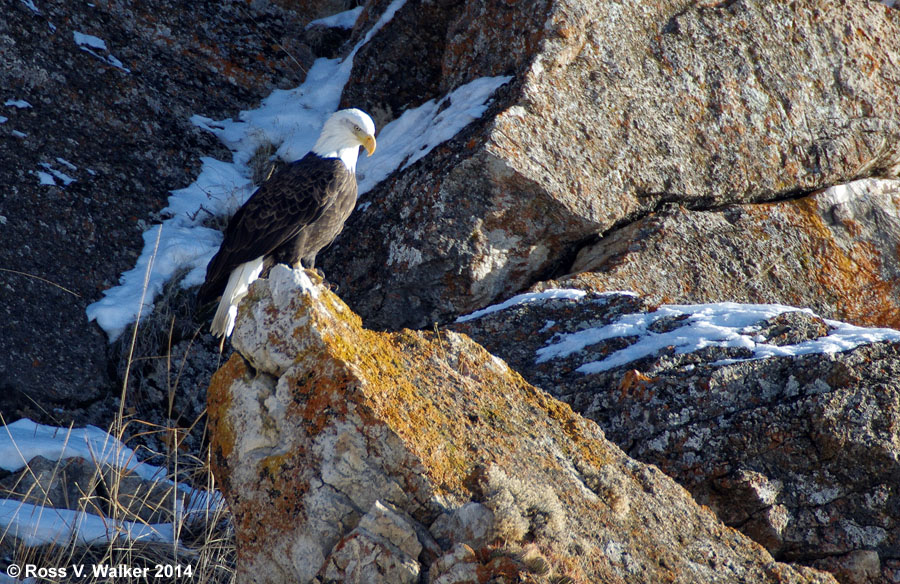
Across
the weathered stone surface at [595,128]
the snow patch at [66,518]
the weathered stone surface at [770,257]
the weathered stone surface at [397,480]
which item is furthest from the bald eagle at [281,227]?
the weathered stone surface at [397,480]

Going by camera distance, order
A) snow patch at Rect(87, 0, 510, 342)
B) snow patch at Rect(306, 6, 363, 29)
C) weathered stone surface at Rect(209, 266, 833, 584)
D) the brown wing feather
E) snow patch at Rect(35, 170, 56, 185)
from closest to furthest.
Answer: weathered stone surface at Rect(209, 266, 833, 584) → the brown wing feather → snow patch at Rect(87, 0, 510, 342) → snow patch at Rect(35, 170, 56, 185) → snow patch at Rect(306, 6, 363, 29)

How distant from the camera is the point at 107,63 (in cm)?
753

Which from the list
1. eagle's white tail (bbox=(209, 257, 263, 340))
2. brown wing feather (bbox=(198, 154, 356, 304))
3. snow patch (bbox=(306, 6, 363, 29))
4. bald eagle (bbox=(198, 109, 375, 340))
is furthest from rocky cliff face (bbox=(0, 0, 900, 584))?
brown wing feather (bbox=(198, 154, 356, 304))

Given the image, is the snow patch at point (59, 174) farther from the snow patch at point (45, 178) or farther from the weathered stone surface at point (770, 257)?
the weathered stone surface at point (770, 257)

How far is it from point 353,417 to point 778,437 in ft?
7.54

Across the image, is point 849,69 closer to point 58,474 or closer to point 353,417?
point 353,417

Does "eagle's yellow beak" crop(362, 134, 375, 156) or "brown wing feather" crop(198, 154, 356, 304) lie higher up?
"eagle's yellow beak" crop(362, 134, 375, 156)

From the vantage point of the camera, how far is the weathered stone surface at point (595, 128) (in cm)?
592

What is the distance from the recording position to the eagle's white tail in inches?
204

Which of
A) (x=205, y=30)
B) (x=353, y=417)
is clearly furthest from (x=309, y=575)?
(x=205, y=30)

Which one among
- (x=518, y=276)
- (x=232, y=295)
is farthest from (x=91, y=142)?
(x=518, y=276)

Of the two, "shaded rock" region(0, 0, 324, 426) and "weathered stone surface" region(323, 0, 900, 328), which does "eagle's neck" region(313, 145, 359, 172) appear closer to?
"weathered stone surface" region(323, 0, 900, 328)

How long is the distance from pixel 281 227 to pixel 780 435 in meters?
3.27

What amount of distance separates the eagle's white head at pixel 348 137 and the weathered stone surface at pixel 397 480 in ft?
9.08
